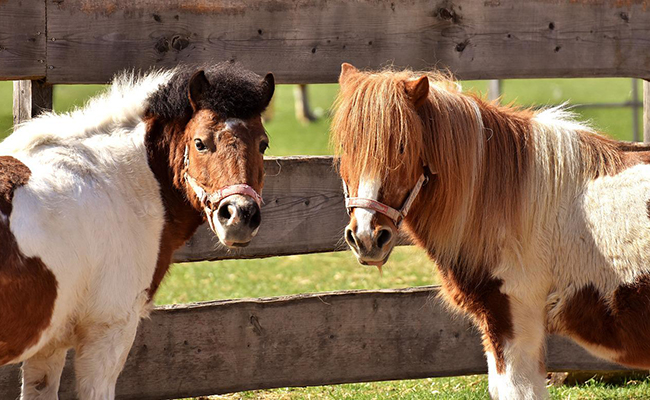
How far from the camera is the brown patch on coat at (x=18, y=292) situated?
9.13 feet

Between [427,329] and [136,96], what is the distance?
7.16ft

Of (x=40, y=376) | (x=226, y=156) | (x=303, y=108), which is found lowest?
(x=303, y=108)

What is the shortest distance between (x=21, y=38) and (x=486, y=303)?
2502 millimetres

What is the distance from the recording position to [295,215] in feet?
14.2

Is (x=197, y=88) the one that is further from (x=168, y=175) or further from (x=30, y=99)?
(x=30, y=99)

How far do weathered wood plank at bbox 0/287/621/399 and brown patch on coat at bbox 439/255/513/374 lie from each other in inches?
39.6

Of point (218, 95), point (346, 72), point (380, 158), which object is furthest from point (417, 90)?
point (218, 95)

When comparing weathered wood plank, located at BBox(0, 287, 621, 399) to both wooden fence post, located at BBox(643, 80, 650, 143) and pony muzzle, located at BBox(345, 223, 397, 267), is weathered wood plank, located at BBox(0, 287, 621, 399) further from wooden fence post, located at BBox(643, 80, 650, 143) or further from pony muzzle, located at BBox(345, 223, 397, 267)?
wooden fence post, located at BBox(643, 80, 650, 143)

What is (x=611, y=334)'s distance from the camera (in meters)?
3.36

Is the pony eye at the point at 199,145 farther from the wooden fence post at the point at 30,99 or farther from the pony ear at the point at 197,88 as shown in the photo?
the wooden fence post at the point at 30,99

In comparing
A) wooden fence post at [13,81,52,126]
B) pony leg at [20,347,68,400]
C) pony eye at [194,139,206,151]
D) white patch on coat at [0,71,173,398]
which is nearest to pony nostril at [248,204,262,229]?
pony eye at [194,139,206,151]

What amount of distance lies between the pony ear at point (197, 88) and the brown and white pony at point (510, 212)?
0.58m

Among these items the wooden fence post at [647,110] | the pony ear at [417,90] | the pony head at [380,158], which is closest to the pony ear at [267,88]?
the pony head at [380,158]

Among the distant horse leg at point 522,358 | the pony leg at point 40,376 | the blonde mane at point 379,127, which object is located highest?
the blonde mane at point 379,127
